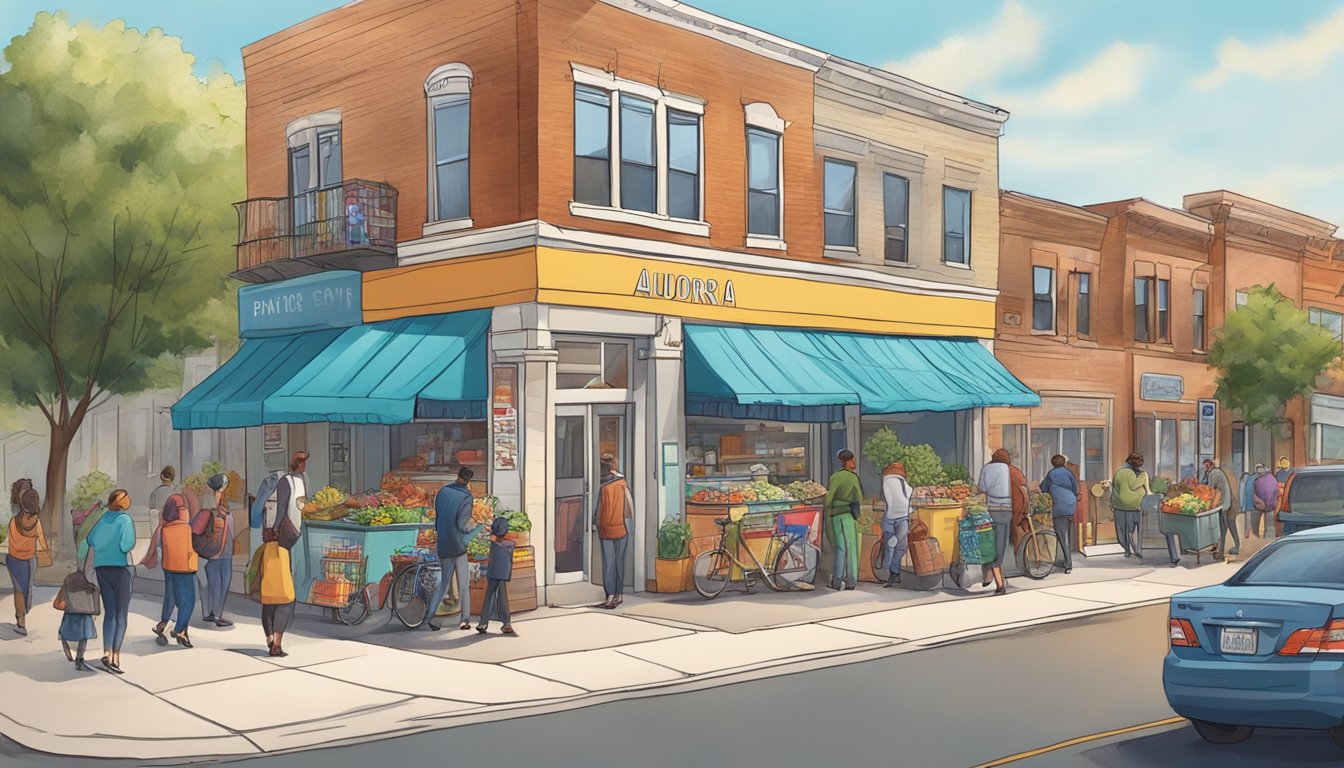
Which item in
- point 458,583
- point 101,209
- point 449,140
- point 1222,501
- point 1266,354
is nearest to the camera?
point 458,583

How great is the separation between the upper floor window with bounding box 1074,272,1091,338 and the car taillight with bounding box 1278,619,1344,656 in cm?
2261

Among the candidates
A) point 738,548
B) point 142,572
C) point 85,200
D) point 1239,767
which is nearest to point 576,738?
point 1239,767

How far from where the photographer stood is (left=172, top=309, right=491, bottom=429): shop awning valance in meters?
18.1

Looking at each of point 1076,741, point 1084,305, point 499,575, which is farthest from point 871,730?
point 1084,305

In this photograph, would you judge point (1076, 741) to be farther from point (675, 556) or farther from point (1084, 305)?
point (1084, 305)

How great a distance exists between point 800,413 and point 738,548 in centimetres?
402

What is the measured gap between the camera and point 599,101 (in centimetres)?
1902

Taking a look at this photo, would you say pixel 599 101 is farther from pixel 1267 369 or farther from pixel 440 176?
pixel 1267 369

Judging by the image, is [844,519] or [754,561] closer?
[754,561]

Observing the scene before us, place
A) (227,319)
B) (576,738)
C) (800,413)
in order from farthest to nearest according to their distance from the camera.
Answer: (227,319), (800,413), (576,738)

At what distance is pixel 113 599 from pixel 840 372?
1217 centimetres

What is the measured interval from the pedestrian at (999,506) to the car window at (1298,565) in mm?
8709

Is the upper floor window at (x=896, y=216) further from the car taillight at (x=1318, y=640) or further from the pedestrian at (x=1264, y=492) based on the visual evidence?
the car taillight at (x=1318, y=640)

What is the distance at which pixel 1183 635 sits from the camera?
9539 mm
